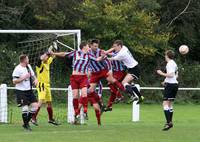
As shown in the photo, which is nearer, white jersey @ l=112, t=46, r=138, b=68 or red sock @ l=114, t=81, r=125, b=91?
white jersey @ l=112, t=46, r=138, b=68

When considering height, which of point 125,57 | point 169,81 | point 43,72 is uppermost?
point 125,57

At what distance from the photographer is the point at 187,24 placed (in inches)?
1730

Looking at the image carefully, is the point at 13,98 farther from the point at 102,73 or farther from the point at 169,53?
the point at 169,53

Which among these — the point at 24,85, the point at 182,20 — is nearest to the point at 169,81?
the point at 24,85

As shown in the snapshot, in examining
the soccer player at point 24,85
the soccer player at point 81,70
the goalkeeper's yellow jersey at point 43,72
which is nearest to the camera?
the soccer player at point 24,85

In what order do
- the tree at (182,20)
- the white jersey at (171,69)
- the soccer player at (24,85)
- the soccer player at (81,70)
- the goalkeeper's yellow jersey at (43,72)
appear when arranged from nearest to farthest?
the soccer player at (24,85) < the white jersey at (171,69) < the soccer player at (81,70) < the goalkeeper's yellow jersey at (43,72) < the tree at (182,20)

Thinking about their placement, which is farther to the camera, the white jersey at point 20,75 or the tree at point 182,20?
the tree at point 182,20

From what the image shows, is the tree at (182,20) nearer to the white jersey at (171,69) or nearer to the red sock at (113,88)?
the red sock at (113,88)

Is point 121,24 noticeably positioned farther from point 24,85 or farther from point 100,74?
point 24,85

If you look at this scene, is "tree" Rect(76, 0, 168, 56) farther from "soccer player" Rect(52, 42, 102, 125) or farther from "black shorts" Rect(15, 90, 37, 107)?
"black shorts" Rect(15, 90, 37, 107)

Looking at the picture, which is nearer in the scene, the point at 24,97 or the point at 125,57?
the point at 24,97

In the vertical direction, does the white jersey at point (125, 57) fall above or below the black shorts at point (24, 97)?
above

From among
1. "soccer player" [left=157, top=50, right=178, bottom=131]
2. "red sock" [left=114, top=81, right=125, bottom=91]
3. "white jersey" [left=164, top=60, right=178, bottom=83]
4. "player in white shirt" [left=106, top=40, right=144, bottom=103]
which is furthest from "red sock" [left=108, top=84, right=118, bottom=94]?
"white jersey" [left=164, top=60, right=178, bottom=83]

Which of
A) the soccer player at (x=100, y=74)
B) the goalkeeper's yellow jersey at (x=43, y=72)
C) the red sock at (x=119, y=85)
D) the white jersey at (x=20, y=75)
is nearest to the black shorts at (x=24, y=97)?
the white jersey at (x=20, y=75)
